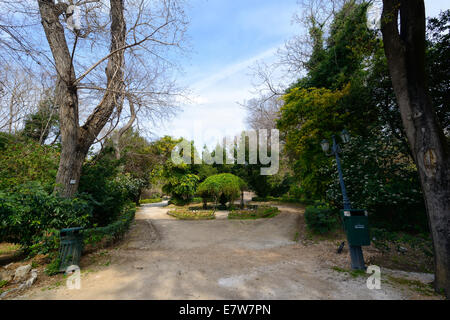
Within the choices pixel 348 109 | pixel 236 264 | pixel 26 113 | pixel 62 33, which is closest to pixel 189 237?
pixel 236 264

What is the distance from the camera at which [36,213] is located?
430cm

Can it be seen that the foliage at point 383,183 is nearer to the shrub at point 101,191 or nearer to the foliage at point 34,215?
the shrub at point 101,191

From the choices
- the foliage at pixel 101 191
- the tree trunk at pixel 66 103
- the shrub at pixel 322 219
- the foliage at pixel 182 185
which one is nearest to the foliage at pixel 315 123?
the shrub at pixel 322 219

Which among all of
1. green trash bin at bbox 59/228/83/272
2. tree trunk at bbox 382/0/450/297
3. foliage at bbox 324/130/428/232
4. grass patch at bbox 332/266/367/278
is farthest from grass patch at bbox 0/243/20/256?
foliage at bbox 324/130/428/232

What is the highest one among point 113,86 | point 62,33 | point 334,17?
point 334,17

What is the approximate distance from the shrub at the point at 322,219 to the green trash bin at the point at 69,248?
7.97 meters

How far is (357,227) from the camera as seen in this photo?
4363 millimetres

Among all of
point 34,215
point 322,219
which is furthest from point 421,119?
point 34,215

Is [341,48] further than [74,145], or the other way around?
[341,48]

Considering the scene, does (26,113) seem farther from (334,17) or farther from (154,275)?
(334,17)

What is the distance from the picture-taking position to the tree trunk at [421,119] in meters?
3.42

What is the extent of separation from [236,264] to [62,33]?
8300 millimetres

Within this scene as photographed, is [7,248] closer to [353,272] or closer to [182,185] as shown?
[353,272]
